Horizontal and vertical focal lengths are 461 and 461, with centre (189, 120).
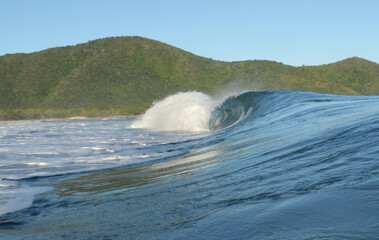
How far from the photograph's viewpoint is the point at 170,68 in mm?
113688

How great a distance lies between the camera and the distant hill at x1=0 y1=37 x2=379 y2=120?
97.4 m

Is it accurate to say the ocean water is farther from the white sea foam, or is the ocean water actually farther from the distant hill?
the distant hill

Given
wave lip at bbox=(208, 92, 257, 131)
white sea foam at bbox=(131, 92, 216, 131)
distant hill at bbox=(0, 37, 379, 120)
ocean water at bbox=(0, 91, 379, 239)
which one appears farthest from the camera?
distant hill at bbox=(0, 37, 379, 120)

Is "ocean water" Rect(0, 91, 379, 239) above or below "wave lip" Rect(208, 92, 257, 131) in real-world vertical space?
below

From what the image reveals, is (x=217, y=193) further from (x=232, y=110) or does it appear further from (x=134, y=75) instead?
(x=134, y=75)

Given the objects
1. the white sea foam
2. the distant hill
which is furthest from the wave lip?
the distant hill

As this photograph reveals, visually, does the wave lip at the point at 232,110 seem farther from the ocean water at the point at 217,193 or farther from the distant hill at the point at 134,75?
the distant hill at the point at 134,75

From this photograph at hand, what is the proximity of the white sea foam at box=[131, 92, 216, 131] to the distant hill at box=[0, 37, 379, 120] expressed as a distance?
224 ft

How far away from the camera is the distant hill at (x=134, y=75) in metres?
97.4

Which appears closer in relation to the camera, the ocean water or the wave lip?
the ocean water

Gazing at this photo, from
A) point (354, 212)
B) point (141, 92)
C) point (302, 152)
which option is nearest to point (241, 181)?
point (302, 152)

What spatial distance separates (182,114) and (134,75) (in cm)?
8833

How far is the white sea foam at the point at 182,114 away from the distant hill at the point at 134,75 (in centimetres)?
6819

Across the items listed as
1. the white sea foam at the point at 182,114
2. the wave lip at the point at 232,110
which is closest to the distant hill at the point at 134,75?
the white sea foam at the point at 182,114
